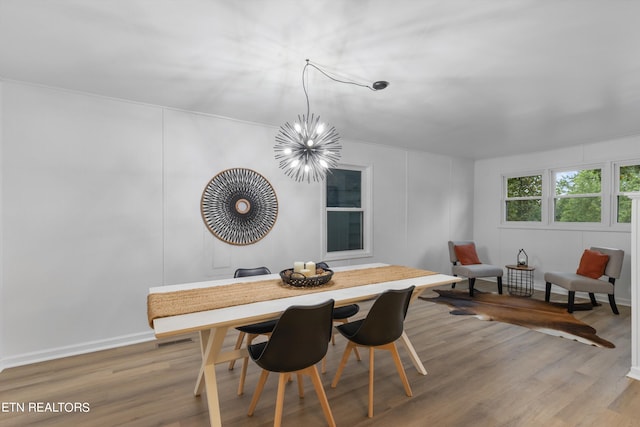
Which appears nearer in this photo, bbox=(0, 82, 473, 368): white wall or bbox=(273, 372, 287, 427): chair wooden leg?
bbox=(273, 372, 287, 427): chair wooden leg

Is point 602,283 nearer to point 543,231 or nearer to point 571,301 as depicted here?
point 571,301

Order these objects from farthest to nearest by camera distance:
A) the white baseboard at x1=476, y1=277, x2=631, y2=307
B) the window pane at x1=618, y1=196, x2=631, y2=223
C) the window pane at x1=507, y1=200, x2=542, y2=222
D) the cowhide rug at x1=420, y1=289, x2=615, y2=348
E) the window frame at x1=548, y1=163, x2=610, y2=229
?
the window pane at x1=507, y1=200, x2=542, y2=222 → the window frame at x1=548, y1=163, x2=610, y2=229 → the window pane at x1=618, y1=196, x2=631, y2=223 → the white baseboard at x1=476, y1=277, x2=631, y2=307 → the cowhide rug at x1=420, y1=289, x2=615, y2=348

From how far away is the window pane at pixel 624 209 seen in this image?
4664mm

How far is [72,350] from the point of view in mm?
2936

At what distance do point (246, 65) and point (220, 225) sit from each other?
1.89 m

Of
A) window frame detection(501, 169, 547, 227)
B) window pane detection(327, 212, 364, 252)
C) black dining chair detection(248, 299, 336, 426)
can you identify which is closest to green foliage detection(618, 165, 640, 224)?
window frame detection(501, 169, 547, 227)

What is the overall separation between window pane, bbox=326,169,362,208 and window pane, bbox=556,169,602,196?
11.6 ft

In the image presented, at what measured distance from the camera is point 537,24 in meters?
1.89

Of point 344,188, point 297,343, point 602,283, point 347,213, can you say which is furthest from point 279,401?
point 602,283

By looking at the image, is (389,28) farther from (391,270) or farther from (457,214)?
(457,214)

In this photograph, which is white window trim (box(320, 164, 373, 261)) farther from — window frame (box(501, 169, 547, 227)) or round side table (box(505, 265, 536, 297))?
window frame (box(501, 169, 547, 227))

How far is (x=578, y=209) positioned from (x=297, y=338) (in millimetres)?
5672

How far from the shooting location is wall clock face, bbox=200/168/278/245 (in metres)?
3.63

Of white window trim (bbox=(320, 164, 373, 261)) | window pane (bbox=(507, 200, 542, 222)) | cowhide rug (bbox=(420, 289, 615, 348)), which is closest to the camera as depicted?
cowhide rug (bbox=(420, 289, 615, 348))
